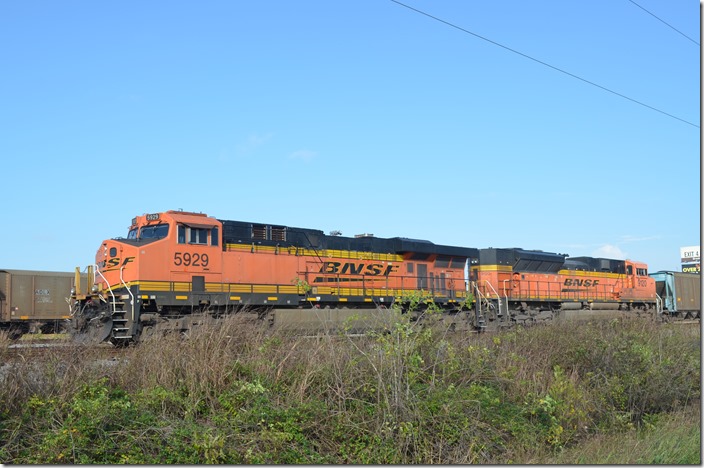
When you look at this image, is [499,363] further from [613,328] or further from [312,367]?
[613,328]

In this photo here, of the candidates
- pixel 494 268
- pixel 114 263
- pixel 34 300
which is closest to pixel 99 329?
pixel 114 263

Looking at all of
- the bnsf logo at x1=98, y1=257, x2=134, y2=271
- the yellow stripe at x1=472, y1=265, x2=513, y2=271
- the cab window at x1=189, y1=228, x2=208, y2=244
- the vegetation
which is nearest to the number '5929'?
the cab window at x1=189, y1=228, x2=208, y2=244

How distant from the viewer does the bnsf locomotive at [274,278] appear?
14477 mm

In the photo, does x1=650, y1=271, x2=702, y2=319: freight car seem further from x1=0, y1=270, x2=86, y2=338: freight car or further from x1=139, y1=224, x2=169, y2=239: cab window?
x1=0, y1=270, x2=86, y2=338: freight car

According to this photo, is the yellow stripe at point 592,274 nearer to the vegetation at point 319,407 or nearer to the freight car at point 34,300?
the vegetation at point 319,407

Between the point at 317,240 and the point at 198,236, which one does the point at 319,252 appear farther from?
the point at 198,236

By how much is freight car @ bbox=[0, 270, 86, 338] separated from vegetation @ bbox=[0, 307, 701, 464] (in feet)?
52.1

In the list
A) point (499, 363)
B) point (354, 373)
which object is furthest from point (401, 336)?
point (499, 363)

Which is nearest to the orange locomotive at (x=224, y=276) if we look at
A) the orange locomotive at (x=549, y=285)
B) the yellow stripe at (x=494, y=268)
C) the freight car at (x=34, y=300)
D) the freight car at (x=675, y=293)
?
the orange locomotive at (x=549, y=285)

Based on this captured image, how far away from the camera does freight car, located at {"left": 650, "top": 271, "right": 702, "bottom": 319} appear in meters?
34.2

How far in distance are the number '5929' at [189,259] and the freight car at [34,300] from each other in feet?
29.1

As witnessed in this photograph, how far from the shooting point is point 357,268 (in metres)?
18.7

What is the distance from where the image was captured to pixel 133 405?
22.1ft

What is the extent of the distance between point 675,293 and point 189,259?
2835 cm
